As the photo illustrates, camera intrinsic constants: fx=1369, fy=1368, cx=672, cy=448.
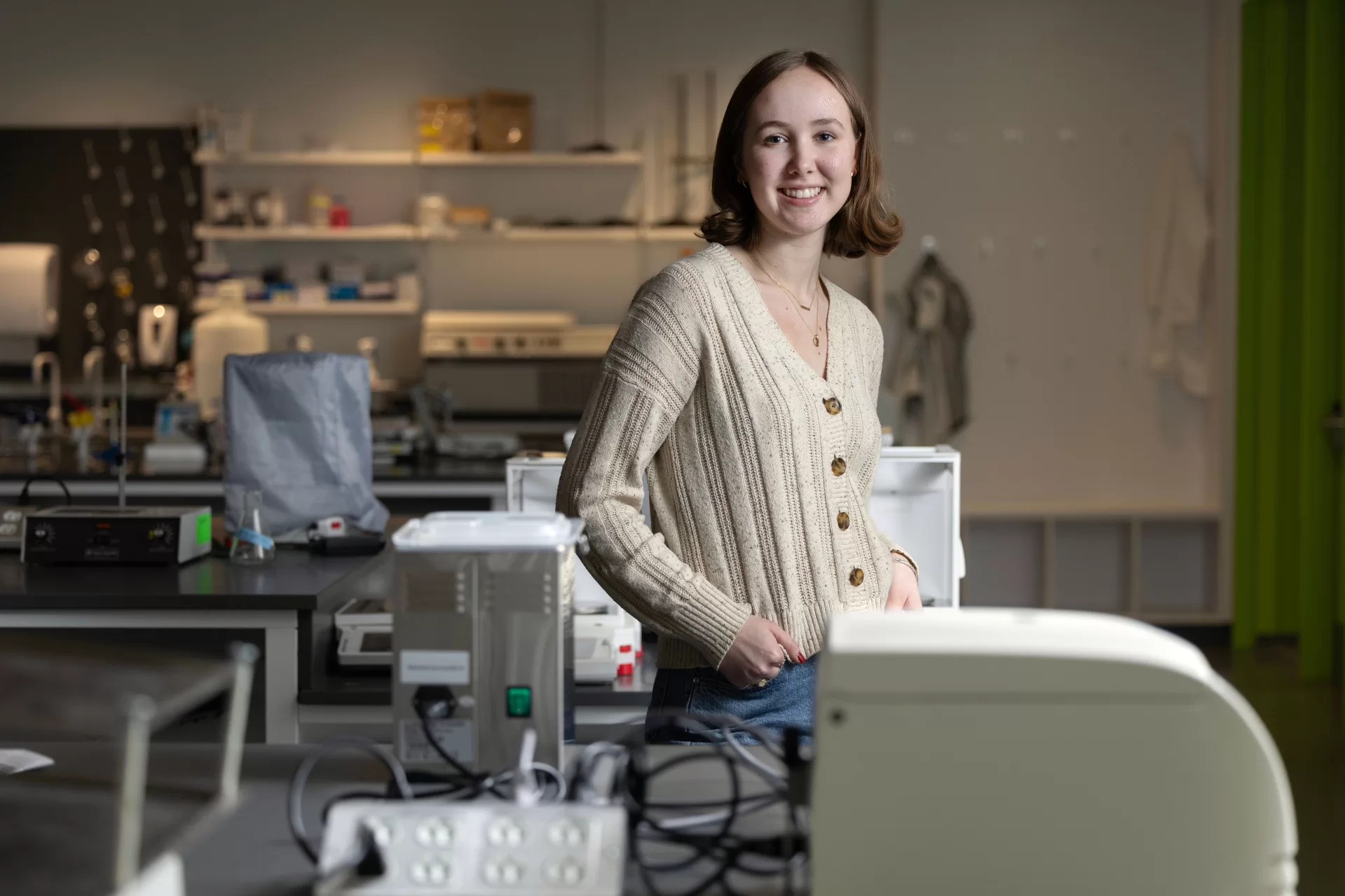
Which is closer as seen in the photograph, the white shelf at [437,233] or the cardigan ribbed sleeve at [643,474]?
the cardigan ribbed sleeve at [643,474]

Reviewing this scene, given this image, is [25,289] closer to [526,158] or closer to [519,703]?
[526,158]

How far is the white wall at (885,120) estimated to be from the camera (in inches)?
233

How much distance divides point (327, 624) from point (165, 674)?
60.8 inches

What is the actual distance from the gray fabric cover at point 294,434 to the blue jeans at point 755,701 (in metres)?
1.54

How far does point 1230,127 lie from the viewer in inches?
217

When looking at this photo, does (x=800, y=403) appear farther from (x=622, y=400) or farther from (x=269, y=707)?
(x=269, y=707)

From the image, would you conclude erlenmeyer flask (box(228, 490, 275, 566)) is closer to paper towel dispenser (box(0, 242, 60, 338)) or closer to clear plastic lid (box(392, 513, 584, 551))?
clear plastic lid (box(392, 513, 584, 551))

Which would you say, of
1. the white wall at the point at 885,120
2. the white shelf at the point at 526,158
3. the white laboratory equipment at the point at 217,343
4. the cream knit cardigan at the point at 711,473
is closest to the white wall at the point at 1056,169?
the white wall at the point at 885,120

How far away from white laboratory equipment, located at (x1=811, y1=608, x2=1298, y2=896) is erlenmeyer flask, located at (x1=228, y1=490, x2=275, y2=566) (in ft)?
6.66

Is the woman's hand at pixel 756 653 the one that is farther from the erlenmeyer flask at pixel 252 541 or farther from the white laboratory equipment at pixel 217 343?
the white laboratory equipment at pixel 217 343

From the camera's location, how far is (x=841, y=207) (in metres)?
1.73

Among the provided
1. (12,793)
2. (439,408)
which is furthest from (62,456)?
(12,793)

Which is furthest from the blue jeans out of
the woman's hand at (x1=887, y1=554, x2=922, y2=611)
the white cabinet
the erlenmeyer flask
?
the erlenmeyer flask

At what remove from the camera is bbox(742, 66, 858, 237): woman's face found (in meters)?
1.57
